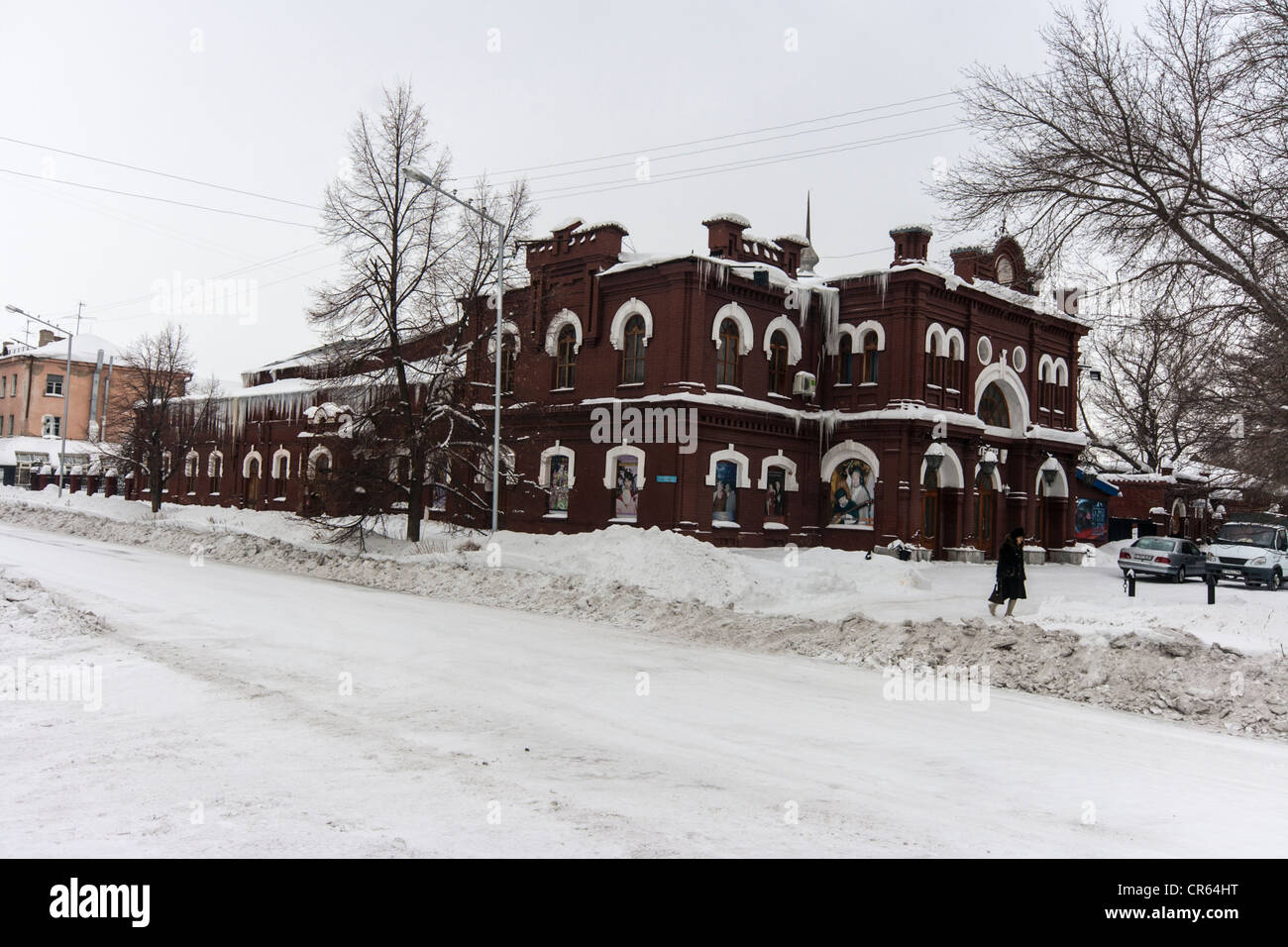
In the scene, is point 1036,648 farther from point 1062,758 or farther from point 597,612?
point 597,612

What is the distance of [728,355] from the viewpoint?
29234 mm

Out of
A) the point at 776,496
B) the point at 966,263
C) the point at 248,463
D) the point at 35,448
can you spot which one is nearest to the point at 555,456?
the point at 776,496

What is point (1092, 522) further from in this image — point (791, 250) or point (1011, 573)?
point (1011, 573)

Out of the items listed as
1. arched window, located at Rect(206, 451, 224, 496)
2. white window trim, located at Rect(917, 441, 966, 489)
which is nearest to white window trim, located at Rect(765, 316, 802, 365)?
white window trim, located at Rect(917, 441, 966, 489)

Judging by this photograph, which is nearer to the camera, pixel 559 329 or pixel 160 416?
pixel 559 329

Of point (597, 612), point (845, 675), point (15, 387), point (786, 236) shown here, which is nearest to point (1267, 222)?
point (845, 675)

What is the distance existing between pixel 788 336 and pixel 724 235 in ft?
13.5

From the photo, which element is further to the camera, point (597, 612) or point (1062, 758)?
point (597, 612)

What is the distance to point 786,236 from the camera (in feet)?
105

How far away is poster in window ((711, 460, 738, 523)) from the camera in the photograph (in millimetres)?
28391

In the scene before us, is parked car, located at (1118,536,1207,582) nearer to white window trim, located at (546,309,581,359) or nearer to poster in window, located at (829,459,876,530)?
poster in window, located at (829,459,876,530)

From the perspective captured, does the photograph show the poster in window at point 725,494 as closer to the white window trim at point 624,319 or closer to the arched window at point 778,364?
the arched window at point 778,364
